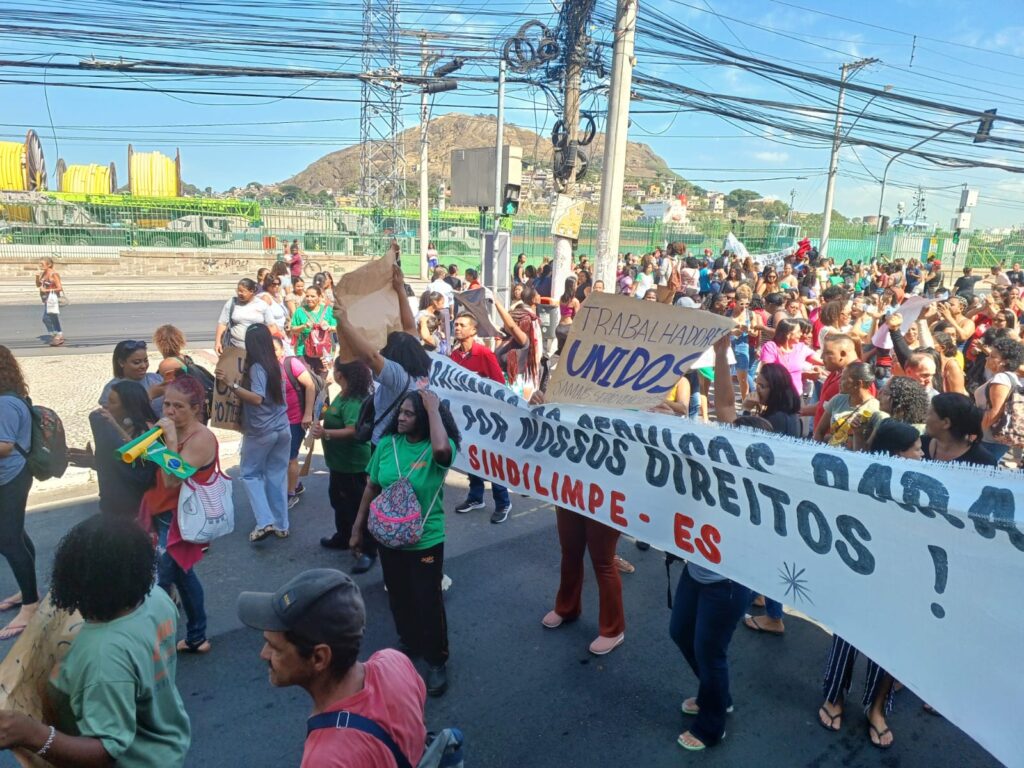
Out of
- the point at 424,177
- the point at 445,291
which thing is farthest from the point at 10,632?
the point at 424,177

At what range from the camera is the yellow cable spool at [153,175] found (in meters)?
34.8

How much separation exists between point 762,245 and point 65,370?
30.7 metres

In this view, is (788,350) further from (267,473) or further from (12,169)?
(12,169)

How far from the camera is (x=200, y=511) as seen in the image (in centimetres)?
361

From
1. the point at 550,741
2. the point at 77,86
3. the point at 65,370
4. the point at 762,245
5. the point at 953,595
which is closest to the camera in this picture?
the point at 953,595

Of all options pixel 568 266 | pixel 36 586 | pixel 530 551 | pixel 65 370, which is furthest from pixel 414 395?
pixel 65 370

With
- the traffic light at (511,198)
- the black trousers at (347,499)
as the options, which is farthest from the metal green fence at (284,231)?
the black trousers at (347,499)

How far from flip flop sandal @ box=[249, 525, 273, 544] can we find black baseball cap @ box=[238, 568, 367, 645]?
3751 millimetres

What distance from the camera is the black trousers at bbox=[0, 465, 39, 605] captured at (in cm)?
387

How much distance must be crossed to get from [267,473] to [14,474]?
5.87 ft

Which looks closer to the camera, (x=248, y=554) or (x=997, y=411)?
(x=997, y=411)

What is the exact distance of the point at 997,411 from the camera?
16.0 ft

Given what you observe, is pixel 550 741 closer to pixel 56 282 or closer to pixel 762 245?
pixel 56 282

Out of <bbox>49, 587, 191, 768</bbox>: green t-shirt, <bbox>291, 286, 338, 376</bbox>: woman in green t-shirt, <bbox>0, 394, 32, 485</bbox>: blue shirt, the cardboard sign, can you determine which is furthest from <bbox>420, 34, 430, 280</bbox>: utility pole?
<bbox>49, 587, 191, 768</bbox>: green t-shirt
